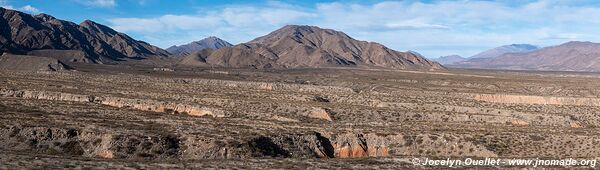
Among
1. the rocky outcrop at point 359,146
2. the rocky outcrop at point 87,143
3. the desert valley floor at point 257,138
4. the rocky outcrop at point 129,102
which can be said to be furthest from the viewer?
the rocky outcrop at point 129,102

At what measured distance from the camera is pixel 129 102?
4897 centimetres

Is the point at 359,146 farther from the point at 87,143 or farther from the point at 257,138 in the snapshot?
the point at 87,143

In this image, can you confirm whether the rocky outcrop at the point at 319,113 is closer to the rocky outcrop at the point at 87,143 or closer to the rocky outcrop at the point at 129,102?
the rocky outcrop at the point at 129,102

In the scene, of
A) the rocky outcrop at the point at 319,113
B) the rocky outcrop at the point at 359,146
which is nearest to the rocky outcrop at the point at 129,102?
the rocky outcrop at the point at 319,113

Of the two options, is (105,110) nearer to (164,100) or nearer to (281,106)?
(164,100)

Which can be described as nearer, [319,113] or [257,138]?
[257,138]

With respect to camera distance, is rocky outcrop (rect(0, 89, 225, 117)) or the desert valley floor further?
rocky outcrop (rect(0, 89, 225, 117))

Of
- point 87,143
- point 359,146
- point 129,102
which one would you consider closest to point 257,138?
point 359,146

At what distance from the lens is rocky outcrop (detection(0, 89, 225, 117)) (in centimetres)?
4609

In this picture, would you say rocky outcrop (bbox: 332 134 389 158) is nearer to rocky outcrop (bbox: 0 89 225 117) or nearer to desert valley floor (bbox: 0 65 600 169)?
desert valley floor (bbox: 0 65 600 169)

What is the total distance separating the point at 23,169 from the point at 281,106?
29828 millimetres

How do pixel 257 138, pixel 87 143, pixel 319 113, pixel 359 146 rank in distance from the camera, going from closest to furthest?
pixel 87 143, pixel 257 138, pixel 359 146, pixel 319 113

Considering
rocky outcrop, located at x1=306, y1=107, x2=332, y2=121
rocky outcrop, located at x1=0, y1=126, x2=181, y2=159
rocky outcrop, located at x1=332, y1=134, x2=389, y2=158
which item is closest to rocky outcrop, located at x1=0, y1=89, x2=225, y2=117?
rocky outcrop, located at x1=306, y1=107, x2=332, y2=121

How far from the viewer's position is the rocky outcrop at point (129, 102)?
4609cm
